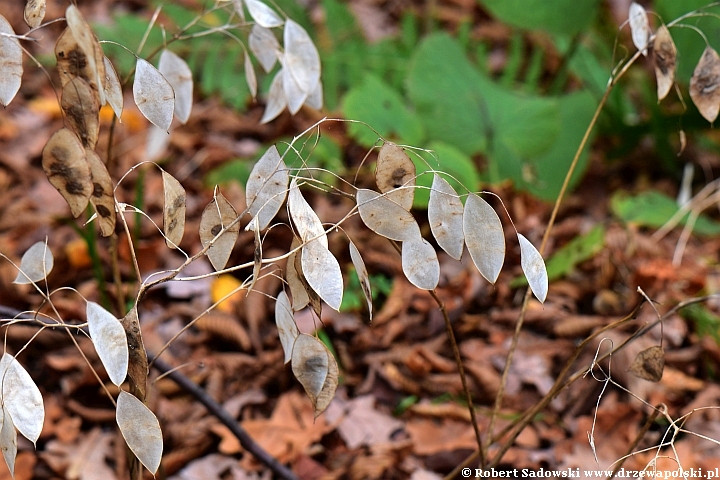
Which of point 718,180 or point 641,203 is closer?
point 641,203

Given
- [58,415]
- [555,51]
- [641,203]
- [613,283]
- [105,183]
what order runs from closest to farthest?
[105,183], [58,415], [613,283], [641,203], [555,51]

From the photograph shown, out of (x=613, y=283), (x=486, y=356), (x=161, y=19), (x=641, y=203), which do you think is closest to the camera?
(x=486, y=356)

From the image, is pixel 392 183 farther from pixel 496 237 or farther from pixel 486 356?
pixel 486 356

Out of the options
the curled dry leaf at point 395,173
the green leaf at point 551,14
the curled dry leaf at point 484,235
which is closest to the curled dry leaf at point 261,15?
the curled dry leaf at point 395,173

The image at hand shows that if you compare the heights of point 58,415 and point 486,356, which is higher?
point 486,356

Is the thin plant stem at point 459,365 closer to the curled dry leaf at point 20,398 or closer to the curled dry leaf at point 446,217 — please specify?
the curled dry leaf at point 446,217

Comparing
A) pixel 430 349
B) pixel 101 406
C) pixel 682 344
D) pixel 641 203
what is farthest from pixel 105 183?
pixel 641 203

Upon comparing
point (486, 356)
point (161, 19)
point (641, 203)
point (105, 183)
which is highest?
point (105, 183)
